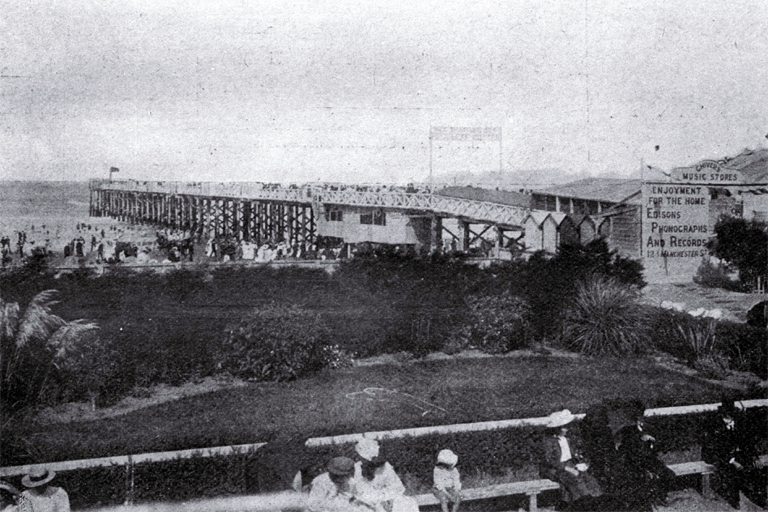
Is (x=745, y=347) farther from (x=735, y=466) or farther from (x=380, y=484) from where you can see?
(x=380, y=484)

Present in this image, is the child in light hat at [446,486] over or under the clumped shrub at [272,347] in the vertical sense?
under

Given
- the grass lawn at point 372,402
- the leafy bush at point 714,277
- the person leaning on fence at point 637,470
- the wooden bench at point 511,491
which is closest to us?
the wooden bench at point 511,491

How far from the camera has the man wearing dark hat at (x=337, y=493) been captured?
5.13 metres

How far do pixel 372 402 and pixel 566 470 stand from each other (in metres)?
3.79

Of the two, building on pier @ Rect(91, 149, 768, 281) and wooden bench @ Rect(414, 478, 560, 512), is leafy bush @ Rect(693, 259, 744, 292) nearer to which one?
building on pier @ Rect(91, 149, 768, 281)

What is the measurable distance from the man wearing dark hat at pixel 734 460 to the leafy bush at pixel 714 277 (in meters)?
9.35

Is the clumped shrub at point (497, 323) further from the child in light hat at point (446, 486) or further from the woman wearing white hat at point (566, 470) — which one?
the child in light hat at point (446, 486)

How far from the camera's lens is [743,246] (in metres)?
15.1

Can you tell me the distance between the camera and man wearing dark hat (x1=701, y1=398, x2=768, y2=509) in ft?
22.7

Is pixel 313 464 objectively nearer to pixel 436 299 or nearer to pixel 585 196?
pixel 436 299

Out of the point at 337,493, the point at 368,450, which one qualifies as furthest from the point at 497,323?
the point at 337,493

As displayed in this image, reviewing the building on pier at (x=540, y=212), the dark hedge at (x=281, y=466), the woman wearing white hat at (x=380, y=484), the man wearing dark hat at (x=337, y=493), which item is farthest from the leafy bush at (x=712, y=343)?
the man wearing dark hat at (x=337, y=493)

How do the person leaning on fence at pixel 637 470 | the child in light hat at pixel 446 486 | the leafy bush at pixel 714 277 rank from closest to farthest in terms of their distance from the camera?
the child in light hat at pixel 446 486, the person leaning on fence at pixel 637 470, the leafy bush at pixel 714 277

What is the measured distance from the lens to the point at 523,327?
42.8 ft
